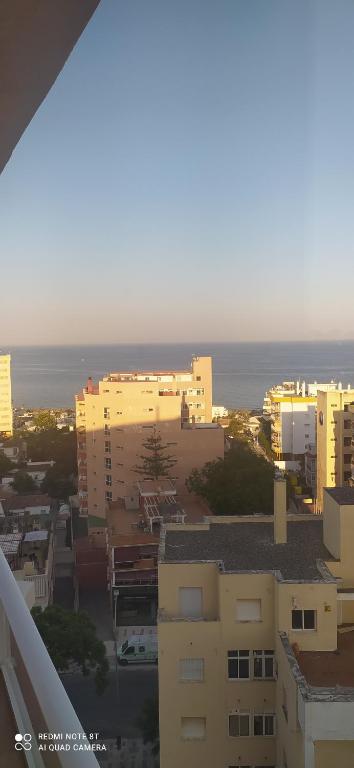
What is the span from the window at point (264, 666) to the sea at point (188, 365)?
10.5 meters

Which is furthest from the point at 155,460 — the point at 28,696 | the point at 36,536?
the point at 28,696

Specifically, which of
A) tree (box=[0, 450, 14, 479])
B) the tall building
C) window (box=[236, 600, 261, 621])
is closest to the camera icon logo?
window (box=[236, 600, 261, 621])

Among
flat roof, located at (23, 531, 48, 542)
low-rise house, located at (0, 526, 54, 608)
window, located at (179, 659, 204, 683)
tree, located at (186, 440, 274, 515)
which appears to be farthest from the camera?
tree, located at (186, 440, 274, 515)

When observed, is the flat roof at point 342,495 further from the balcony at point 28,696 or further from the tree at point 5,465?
the tree at point 5,465

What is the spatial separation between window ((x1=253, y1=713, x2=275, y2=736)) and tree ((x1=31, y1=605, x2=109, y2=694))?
1787mm

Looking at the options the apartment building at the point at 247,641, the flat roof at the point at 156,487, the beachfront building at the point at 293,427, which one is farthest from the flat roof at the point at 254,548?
the beachfront building at the point at 293,427

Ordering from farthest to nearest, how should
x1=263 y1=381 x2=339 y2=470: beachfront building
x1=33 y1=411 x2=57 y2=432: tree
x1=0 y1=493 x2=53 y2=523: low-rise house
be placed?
1. x1=33 y1=411 x2=57 y2=432: tree
2. x1=263 y1=381 x2=339 y2=470: beachfront building
3. x1=0 y1=493 x2=53 y2=523: low-rise house

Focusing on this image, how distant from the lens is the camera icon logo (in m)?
0.48

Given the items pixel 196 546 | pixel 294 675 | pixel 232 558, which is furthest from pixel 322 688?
pixel 196 546

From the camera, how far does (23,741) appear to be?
492 millimetres

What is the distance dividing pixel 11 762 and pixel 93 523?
24.6 feet

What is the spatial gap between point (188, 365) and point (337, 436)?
35.3 ft

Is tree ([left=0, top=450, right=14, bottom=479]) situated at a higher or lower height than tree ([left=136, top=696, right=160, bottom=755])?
higher

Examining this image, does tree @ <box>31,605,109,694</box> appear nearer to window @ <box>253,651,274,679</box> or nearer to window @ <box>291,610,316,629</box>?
window @ <box>253,651,274,679</box>
